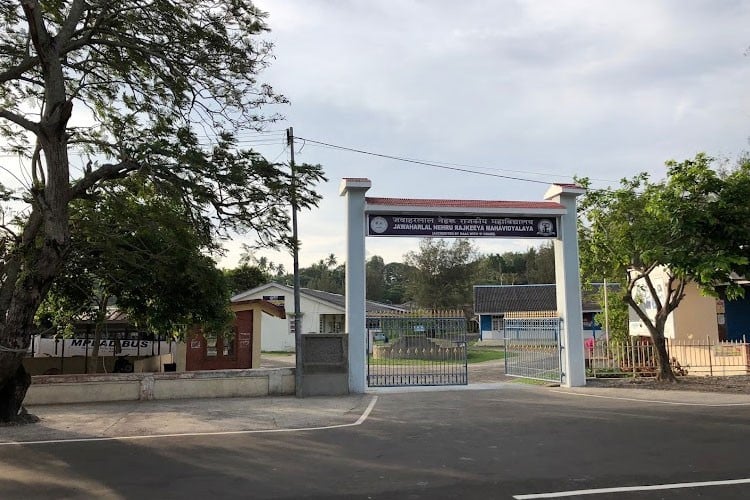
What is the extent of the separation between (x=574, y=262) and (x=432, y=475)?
35.4 feet

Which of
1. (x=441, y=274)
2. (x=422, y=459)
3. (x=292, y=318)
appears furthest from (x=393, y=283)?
(x=422, y=459)

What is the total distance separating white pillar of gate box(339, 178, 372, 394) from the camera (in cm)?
1491

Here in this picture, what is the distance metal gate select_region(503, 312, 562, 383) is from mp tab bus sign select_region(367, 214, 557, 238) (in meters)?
2.65

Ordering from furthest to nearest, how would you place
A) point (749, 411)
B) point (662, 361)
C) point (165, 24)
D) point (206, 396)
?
1. point (662, 361)
2. point (206, 396)
3. point (165, 24)
4. point (749, 411)

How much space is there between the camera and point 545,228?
53.5 feet

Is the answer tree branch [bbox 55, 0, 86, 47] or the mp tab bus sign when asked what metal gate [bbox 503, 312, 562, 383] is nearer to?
the mp tab bus sign

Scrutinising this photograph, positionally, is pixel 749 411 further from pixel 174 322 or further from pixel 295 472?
pixel 174 322

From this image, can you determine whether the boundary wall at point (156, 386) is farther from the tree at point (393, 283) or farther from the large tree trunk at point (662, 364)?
the tree at point (393, 283)

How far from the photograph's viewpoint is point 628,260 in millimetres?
16344

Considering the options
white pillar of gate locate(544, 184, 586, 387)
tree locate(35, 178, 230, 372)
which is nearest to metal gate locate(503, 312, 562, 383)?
white pillar of gate locate(544, 184, 586, 387)

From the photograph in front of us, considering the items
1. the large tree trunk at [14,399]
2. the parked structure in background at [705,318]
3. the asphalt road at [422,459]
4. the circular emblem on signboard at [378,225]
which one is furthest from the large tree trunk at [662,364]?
the large tree trunk at [14,399]

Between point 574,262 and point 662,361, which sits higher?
point 574,262

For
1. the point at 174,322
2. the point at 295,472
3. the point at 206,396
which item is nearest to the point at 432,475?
the point at 295,472

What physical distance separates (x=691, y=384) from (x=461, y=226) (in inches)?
302
